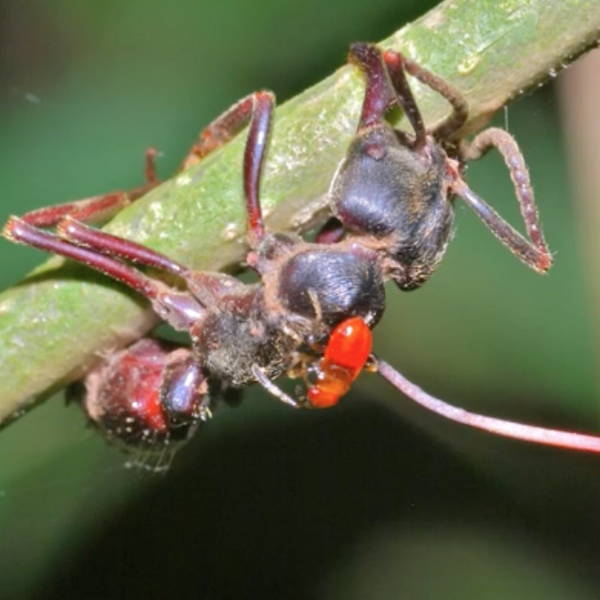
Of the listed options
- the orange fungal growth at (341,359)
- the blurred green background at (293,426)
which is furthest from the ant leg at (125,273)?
the blurred green background at (293,426)

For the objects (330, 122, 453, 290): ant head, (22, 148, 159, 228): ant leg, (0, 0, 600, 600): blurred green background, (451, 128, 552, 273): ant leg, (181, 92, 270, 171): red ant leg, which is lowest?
(0, 0, 600, 600): blurred green background

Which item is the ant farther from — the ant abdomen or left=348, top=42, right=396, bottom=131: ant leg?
the ant abdomen

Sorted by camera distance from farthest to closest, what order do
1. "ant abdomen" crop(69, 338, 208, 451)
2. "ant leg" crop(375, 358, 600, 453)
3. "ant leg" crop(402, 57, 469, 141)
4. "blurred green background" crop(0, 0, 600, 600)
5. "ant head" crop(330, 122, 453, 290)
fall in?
1. "blurred green background" crop(0, 0, 600, 600)
2. "ant abdomen" crop(69, 338, 208, 451)
3. "ant head" crop(330, 122, 453, 290)
4. "ant leg" crop(402, 57, 469, 141)
5. "ant leg" crop(375, 358, 600, 453)

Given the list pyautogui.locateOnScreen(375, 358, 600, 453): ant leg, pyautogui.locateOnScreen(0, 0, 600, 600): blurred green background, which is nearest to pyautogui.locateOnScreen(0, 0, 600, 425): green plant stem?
pyautogui.locateOnScreen(375, 358, 600, 453): ant leg

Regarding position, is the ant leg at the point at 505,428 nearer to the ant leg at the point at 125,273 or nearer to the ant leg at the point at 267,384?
the ant leg at the point at 267,384

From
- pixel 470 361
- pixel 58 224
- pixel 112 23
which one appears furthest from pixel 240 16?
pixel 58 224

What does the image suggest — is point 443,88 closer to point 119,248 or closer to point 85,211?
point 119,248

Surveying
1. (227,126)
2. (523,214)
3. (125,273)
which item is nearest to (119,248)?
(125,273)
